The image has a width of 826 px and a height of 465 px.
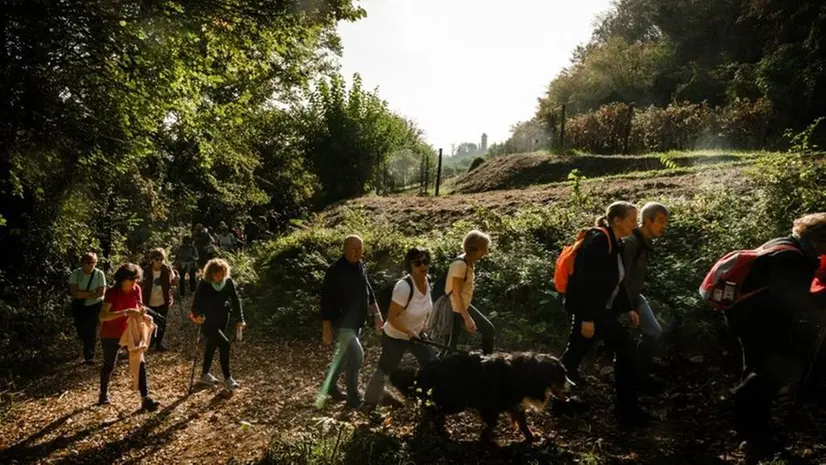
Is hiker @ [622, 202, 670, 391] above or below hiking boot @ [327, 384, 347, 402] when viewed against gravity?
above

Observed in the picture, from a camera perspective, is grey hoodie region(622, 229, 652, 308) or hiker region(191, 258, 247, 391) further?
hiker region(191, 258, 247, 391)

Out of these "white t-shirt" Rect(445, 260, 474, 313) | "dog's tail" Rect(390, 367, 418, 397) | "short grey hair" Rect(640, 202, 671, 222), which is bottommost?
"dog's tail" Rect(390, 367, 418, 397)

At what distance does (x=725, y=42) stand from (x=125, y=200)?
131 feet

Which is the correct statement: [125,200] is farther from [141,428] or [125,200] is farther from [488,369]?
[488,369]

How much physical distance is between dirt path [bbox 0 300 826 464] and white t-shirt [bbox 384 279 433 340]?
97 centimetres

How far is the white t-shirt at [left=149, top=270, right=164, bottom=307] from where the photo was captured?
340 inches

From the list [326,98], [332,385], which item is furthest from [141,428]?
[326,98]

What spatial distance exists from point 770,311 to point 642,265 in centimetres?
109

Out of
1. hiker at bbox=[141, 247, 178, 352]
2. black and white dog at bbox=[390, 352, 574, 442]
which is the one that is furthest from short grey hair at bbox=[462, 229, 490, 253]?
hiker at bbox=[141, 247, 178, 352]

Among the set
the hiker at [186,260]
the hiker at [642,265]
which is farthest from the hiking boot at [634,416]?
the hiker at [186,260]

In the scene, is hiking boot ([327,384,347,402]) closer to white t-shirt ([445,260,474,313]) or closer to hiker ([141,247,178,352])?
white t-shirt ([445,260,474,313])

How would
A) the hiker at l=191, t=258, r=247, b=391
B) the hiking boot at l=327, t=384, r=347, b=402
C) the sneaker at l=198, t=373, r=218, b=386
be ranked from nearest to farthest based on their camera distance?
the hiking boot at l=327, t=384, r=347, b=402
the hiker at l=191, t=258, r=247, b=391
the sneaker at l=198, t=373, r=218, b=386

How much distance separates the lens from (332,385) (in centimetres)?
595

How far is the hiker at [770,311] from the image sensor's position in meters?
3.63
